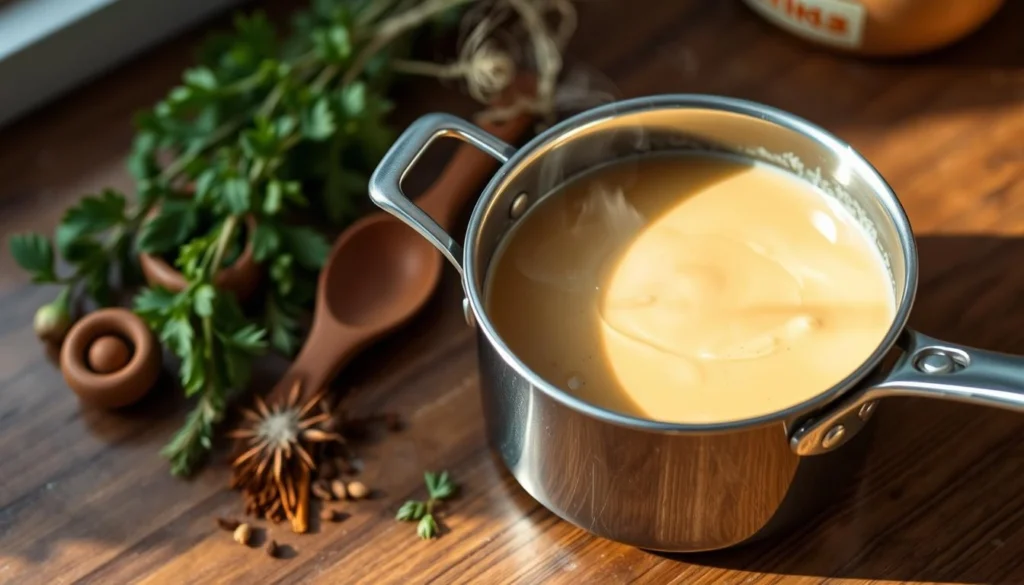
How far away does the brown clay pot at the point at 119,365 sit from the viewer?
33.5 inches

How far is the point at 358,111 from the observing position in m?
0.94

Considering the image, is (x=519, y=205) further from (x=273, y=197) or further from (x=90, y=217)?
(x=90, y=217)

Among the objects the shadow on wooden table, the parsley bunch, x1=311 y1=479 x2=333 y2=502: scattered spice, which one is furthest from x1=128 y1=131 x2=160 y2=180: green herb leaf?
the shadow on wooden table

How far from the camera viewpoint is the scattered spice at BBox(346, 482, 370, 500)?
2.70 feet

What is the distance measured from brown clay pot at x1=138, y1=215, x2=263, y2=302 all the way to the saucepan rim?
0.22 meters

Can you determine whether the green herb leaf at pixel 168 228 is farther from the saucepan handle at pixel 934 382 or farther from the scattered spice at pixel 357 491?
the saucepan handle at pixel 934 382

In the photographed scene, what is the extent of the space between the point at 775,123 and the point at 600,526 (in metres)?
0.31

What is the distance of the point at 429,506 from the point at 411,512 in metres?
0.01

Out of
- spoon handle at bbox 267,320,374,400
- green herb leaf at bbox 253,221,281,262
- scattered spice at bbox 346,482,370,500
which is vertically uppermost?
green herb leaf at bbox 253,221,281,262

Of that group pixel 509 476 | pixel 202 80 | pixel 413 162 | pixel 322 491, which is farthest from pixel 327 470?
pixel 202 80

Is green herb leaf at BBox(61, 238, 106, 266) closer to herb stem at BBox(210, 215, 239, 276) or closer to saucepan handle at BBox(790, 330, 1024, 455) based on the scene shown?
herb stem at BBox(210, 215, 239, 276)

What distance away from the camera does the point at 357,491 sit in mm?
824

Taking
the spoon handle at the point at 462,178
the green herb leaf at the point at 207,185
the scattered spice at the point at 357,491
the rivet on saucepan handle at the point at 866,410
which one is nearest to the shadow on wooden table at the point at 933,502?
the rivet on saucepan handle at the point at 866,410

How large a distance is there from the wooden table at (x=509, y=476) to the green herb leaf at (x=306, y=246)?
9 centimetres
